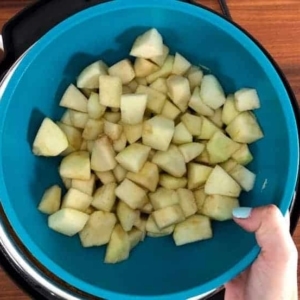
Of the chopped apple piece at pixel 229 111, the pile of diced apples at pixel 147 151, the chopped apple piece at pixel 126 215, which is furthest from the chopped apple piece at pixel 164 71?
the chopped apple piece at pixel 126 215

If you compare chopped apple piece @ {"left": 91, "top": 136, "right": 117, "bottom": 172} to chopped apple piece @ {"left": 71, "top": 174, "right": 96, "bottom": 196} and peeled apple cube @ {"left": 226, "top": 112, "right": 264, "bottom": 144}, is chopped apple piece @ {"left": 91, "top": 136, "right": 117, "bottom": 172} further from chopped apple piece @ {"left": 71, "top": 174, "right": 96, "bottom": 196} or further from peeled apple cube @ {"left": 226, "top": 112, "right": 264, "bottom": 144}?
peeled apple cube @ {"left": 226, "top": 112, "right": 264, "bottom": 144}

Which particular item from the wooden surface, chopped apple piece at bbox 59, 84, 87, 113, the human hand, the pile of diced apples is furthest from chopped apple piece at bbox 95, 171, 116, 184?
the wooden surface

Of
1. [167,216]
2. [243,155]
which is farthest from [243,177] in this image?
[167,216]

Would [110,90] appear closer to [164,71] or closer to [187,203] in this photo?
[164,71]

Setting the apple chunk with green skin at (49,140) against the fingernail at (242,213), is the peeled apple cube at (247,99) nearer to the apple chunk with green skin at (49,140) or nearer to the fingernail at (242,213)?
the fingernail at (242,213)

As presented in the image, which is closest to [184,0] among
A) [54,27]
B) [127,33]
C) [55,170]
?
[127,33]
